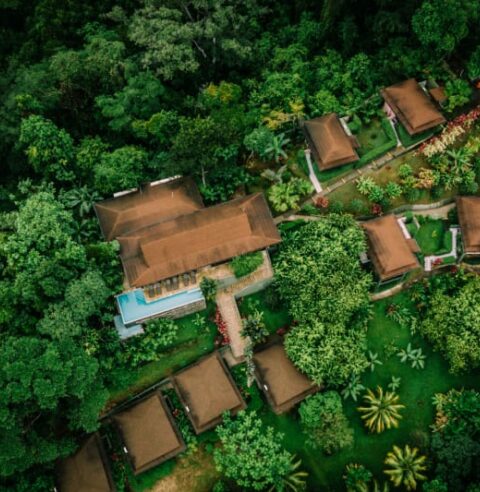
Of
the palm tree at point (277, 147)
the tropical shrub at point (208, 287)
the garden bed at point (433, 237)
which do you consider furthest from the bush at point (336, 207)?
the tropical shrub at point (208, 287)

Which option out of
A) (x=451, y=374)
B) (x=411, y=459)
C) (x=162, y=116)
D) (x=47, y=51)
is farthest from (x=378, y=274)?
(x=47, y=51)

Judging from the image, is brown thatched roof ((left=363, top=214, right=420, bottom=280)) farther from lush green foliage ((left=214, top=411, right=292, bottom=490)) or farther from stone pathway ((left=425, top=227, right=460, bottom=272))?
lush green foliage ((left=214, top=411, right=292, bottom=490))

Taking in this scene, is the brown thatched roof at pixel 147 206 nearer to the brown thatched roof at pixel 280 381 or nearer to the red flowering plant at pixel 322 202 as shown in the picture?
the red flowering plant at pixel 322 202

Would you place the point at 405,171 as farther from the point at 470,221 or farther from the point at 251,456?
the point at 251,456

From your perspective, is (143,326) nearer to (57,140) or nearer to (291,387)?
(291,387)

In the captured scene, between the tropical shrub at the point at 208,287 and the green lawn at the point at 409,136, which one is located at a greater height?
the green lawn at the point at 409,136

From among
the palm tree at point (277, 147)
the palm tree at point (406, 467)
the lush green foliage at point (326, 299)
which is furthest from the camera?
the palm tree at point (277, 147)

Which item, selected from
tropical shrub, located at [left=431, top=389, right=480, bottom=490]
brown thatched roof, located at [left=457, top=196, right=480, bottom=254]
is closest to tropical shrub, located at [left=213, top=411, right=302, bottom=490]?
tropical shrub, located at [left=431, top=389, right=480, bottom=490]

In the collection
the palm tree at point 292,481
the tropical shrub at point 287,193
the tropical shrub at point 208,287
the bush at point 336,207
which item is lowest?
the palm tree at point 292,481
